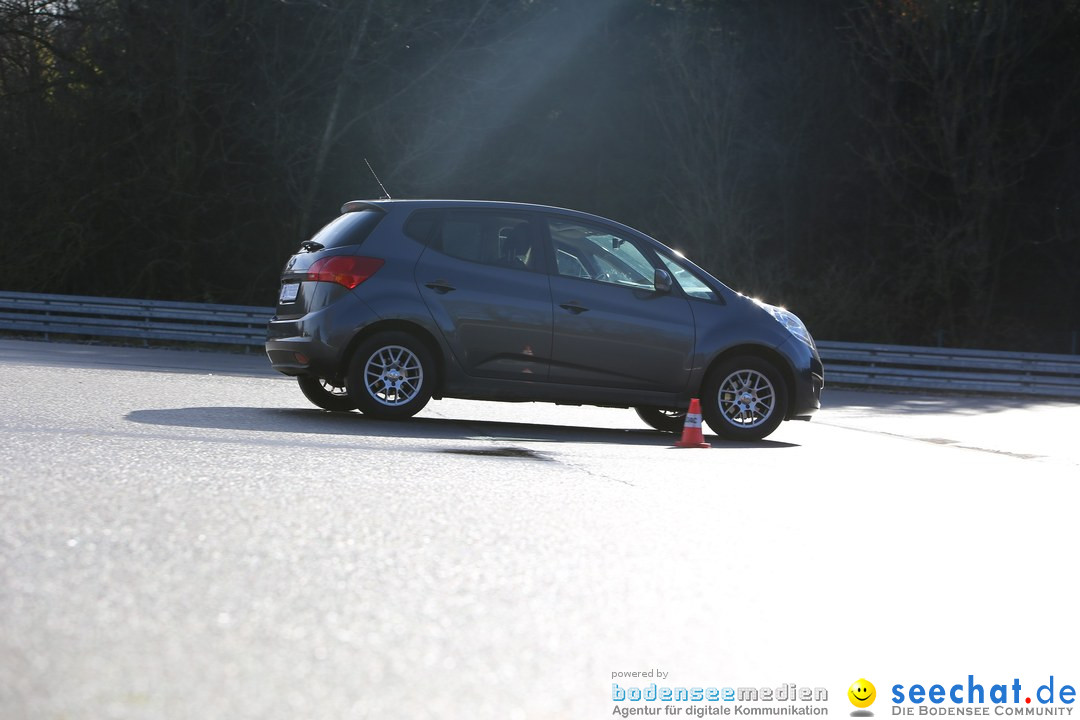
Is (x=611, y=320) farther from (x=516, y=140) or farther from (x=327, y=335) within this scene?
(x=516, y=140)

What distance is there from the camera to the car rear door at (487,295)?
1205 centimetres

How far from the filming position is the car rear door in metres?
12.0

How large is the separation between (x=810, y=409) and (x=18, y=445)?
270 inches

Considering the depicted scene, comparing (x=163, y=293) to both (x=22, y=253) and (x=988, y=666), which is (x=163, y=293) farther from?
(x=988, y=666)

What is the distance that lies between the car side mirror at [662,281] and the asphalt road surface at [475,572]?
1834 millimetres

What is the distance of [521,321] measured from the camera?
12141 millimetres

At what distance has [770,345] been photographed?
41.5 feet

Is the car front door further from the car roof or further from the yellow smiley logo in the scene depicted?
the yellow smiley logo

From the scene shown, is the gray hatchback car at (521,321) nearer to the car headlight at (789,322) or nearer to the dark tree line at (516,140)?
A: the car headlight at (789,322)

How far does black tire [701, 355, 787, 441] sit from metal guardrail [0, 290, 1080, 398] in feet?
43.2

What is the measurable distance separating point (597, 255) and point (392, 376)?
2.02 m

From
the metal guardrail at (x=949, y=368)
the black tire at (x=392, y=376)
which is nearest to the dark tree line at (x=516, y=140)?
the metal guardrail at (x=949, y=368)

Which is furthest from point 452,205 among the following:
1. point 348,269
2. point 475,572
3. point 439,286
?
point 475,572

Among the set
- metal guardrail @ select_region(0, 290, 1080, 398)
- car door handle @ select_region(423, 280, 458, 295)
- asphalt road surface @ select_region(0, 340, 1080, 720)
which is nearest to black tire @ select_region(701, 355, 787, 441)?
asphalt road surface @ select_region(0, 340, 1080, 720)
